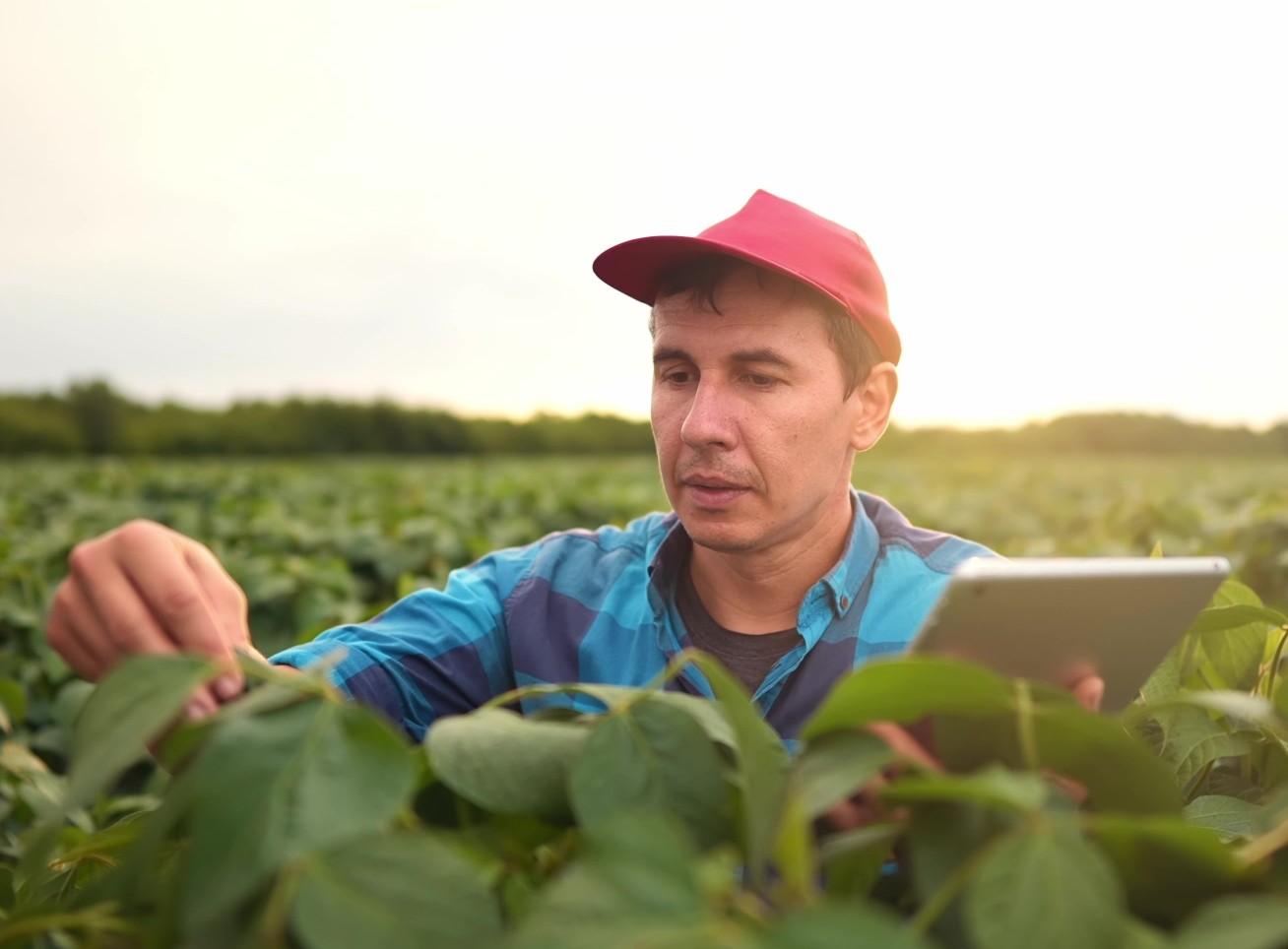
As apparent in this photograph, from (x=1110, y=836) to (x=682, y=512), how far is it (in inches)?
59.2

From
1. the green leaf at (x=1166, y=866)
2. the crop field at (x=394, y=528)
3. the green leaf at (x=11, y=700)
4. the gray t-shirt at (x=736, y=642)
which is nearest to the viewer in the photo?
the green leaf at (x=1166, y=866)

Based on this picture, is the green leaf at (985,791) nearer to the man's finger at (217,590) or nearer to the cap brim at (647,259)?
the man's finger at (217,590)

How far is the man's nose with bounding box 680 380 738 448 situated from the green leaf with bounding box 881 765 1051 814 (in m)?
1.42

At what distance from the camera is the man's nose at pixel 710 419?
205cm

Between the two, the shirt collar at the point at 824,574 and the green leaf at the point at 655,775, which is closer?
the green leaf at the point at 655,775

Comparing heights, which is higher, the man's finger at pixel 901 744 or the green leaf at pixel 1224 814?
the man's finger at pixel 901 744

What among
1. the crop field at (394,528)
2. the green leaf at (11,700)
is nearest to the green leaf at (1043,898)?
the crop field at (394,528)

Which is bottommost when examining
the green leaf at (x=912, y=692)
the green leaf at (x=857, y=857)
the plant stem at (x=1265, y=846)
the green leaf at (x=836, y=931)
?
the green leaf at (x=857, y=857)

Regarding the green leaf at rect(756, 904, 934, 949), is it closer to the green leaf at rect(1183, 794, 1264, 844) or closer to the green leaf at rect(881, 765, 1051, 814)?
the green leaf at rect(881, 765, 1051, 814)

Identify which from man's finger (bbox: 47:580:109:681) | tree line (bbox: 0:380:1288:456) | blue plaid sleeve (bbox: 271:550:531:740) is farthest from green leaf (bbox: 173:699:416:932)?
tree line (bbox: 0:380:1288:456)

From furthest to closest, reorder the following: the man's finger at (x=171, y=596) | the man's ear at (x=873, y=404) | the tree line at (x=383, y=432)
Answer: the tree line at (x=383, y=432) < the man's ear at (x=873, y=404) < the man's finger at (x=171, y=596)

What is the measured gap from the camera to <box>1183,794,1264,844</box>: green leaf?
39.2 inches

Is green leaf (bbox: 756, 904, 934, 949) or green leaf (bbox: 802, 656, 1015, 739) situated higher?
green leaf (bbox: 802, 656, 1015, 739)

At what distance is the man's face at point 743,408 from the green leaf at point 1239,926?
1.51m
